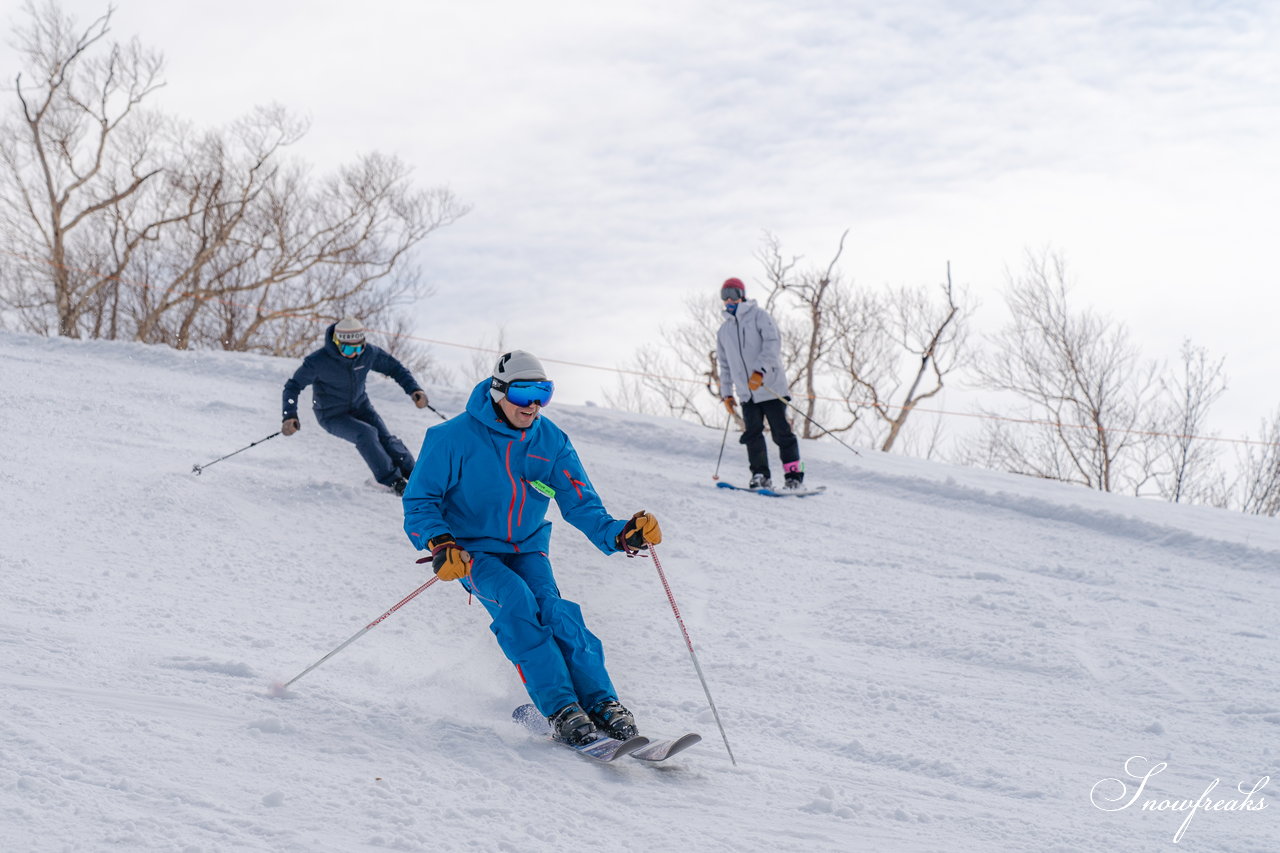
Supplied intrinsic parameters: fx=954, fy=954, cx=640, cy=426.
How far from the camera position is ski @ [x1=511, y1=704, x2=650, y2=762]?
3.18 meters

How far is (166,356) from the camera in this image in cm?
1174

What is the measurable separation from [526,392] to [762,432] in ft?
17.3

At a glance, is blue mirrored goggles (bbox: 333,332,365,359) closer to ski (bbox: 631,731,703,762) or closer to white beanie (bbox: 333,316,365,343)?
white beanie (bbox: 333,316,365,343)

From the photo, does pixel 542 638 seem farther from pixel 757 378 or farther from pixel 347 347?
pixel 757 378

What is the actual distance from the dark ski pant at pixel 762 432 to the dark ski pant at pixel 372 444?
306 centimetres

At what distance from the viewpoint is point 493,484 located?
12.0 feet

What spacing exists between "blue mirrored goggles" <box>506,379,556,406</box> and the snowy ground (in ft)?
4.00

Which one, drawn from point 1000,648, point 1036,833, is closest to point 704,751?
point 1036,833

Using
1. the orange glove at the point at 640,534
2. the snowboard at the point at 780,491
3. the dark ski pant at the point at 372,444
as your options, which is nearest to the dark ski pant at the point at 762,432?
the snowboard at the point at 780,491

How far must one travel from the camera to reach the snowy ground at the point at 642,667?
110 inches

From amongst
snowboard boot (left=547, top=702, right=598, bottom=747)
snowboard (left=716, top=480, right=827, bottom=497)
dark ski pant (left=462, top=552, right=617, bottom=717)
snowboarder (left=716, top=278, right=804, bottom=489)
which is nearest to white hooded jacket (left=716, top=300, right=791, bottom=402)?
snowboarder (left=716, top=278, right=804, bottom=489)

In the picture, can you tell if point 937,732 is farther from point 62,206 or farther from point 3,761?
point 62,206

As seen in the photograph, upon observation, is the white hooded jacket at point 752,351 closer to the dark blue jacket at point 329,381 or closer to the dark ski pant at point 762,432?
the dark ski pant at point 762,432

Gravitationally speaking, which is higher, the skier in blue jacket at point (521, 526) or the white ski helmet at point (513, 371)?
the white ski helmet at point (513, 371)
